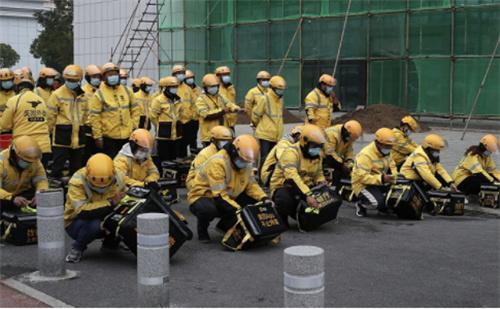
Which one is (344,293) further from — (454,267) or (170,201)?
(170,201)

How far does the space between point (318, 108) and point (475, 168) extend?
10.1ft

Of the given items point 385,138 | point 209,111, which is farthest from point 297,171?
point 209,111

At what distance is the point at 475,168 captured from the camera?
37.9 feet

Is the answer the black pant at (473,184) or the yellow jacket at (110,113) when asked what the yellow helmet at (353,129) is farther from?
the yellow jacket at (110,113)

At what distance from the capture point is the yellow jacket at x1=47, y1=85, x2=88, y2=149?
11.3m

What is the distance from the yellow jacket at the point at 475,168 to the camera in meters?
11.5

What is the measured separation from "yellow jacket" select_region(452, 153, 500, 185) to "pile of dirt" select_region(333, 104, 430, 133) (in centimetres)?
1088

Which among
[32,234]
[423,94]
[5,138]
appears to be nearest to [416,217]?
[32,234]

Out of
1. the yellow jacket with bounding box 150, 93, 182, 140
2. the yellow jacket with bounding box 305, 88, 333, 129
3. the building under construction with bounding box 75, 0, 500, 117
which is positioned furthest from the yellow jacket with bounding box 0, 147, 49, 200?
the building under construction with bounding box 75, 0, 500, 117

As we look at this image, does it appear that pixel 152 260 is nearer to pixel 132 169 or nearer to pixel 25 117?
pixel 132 169

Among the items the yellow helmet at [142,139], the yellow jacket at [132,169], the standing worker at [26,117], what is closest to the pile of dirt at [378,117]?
the standing worker at [26,117]

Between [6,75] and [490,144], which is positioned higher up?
[6,75]

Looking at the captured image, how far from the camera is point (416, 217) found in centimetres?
1035

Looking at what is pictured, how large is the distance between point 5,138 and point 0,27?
3482 inches
